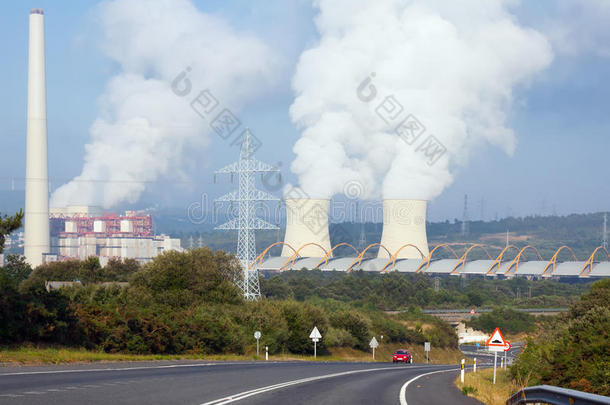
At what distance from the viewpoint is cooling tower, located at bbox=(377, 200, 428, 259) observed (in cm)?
8838

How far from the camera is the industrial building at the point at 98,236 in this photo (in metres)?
157

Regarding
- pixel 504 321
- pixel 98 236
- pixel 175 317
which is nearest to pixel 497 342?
pixel 175 317

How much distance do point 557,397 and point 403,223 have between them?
3308 inches

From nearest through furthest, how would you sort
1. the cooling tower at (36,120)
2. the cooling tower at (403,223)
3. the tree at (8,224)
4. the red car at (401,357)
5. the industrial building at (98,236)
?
the tree at (8,224), the red car at (401,357), the cooling tower at (36,120), the cooling tower at (403,223), the industrial building at (98,236)

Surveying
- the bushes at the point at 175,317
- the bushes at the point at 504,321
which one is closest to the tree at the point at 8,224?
the bushes at the point at 175,317

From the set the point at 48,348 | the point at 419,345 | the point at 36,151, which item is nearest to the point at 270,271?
the point at 36,151

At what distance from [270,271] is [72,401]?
431ft

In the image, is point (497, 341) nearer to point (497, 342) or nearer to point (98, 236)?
point (497, 342)

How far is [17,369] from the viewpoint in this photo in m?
16.4

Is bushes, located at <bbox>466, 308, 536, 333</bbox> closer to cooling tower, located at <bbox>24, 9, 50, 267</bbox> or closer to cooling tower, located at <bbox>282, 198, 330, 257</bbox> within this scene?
cooling tower, located at <bbox>282, 198, 330, 257</bbox>

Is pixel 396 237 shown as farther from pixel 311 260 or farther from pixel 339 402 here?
pixel 339 402

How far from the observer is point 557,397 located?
8328 mm

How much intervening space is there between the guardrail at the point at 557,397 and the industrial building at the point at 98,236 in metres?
146

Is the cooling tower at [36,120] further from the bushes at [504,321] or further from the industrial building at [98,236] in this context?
the industrial building at [98,236]
